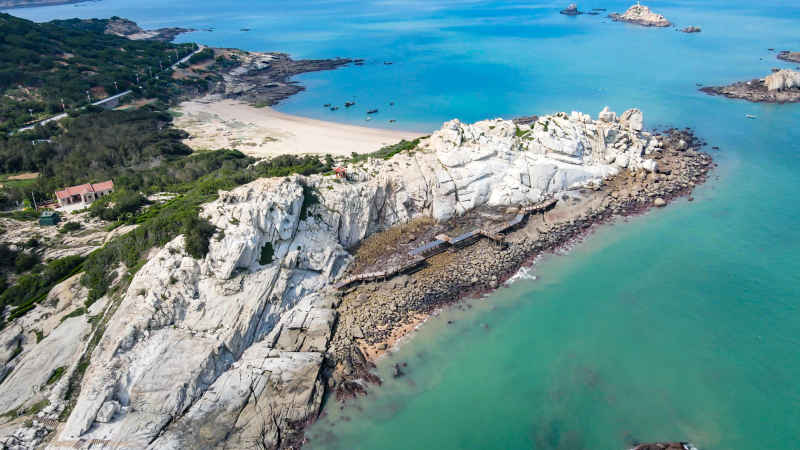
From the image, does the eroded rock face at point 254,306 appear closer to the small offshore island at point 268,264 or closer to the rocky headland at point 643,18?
the small offshore island at point 268,264

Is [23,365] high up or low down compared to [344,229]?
down

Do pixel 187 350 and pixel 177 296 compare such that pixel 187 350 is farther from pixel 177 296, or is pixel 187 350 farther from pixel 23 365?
pixel 23 365

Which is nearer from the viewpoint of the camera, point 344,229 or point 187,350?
point 187,350

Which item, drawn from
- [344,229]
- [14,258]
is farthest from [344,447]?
[14,258]

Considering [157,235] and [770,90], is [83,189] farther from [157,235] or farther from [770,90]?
[770,90]

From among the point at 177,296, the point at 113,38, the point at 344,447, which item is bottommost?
the point at 344,447

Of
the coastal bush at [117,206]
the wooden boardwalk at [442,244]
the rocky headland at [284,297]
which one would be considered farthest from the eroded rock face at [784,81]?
the coastal bush at [117,206]

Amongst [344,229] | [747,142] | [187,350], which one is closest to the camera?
[187,350]
